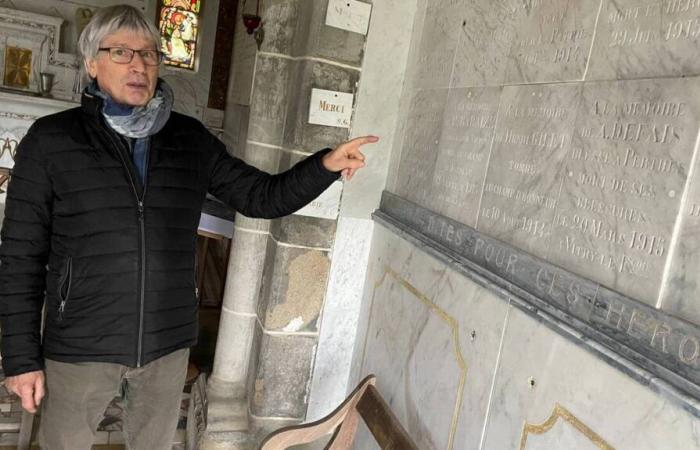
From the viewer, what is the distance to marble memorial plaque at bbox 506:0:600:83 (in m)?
1.32

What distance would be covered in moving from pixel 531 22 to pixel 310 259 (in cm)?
129

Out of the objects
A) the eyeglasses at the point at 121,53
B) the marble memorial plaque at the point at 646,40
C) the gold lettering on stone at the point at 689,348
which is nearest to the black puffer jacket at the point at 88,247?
the eyeglasses at the point at 121,53

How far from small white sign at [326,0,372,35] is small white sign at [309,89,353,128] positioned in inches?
10.1

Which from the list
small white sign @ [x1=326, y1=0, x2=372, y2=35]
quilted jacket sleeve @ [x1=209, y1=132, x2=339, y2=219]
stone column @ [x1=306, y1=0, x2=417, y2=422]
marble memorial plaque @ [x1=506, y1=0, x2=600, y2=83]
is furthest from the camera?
stone column @ [x1=306, y1=0, x2=417, y2=422]

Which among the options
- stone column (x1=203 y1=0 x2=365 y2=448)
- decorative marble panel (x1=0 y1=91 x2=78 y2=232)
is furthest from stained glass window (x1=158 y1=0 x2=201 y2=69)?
stone column (x1=203 y1=0 x2=365 y2=448)

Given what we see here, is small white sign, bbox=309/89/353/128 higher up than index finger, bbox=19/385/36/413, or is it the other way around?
small white sign, bbox=309/89/353/128

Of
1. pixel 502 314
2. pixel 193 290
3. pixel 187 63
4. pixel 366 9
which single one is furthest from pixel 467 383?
pixel 187 63

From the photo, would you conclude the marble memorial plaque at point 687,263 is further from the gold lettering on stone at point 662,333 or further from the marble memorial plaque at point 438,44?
the marble memorial plaque at point 438,44

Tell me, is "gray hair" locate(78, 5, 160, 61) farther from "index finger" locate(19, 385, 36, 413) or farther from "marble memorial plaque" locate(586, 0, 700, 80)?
"marble memorial plaque" locate(586, 0, 700, 80)

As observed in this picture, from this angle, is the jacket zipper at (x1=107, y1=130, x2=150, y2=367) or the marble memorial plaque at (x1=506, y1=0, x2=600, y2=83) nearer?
the marble memorial plaque at (x1=506, y1=0, x2=600, y2=83)

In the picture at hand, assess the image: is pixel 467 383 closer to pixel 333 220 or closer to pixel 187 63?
pixel 333 220

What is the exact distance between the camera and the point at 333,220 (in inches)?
95.2

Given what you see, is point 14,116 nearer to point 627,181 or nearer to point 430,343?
point 430,343

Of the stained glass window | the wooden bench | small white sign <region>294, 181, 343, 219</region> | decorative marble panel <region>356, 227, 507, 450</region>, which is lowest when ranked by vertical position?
the wooden bench
